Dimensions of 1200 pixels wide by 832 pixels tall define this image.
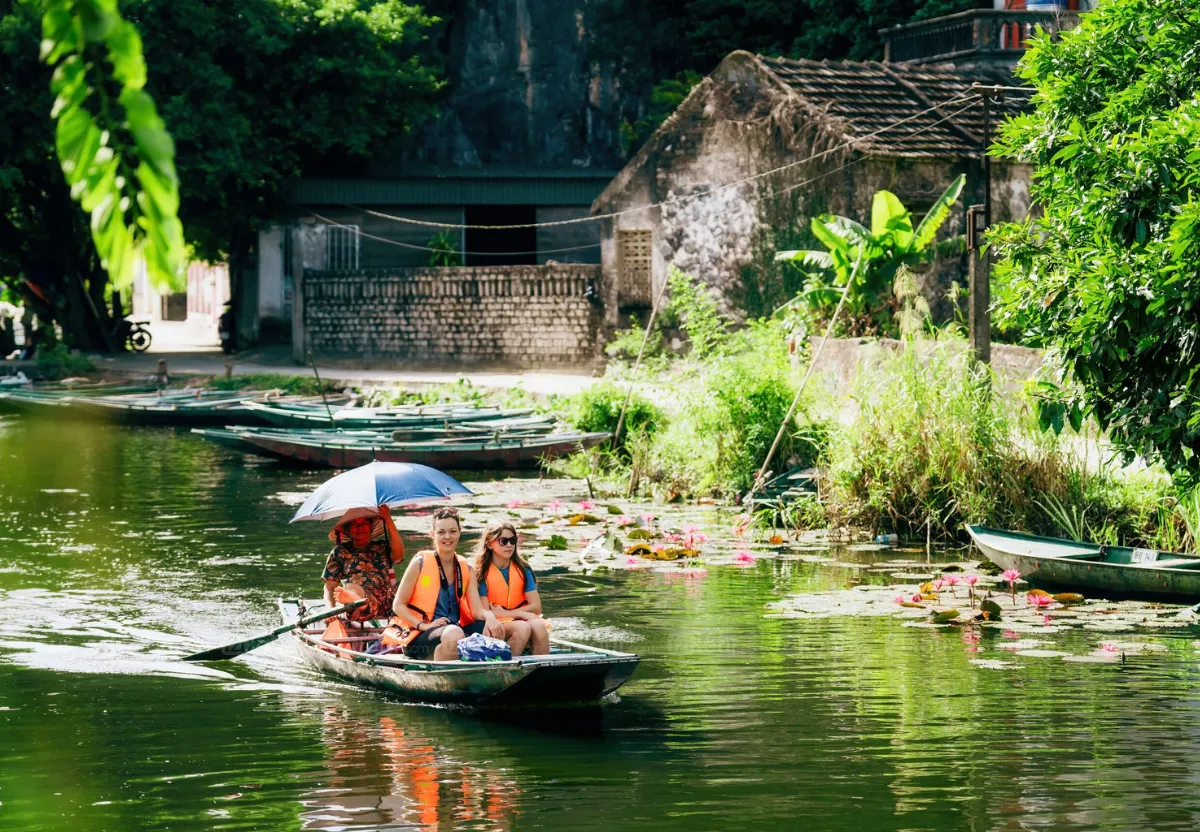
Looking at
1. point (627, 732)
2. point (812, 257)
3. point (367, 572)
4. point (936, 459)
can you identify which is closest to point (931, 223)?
point (812, 257)

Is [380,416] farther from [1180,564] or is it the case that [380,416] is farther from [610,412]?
[1180,564]

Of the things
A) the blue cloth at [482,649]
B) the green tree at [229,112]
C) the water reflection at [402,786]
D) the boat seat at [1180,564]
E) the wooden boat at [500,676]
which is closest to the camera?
the water reflection at [402,786]

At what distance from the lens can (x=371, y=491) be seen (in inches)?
424

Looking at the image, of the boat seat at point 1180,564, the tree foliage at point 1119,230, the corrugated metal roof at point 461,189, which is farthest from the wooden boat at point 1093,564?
the corrugated metal roof at point 461,189

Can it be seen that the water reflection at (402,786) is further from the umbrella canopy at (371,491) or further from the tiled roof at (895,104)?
the tiled roof at (895,104)

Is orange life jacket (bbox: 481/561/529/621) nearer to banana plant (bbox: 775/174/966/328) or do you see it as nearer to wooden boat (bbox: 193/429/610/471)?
wooden boat (bbox: 193/429/610/471)

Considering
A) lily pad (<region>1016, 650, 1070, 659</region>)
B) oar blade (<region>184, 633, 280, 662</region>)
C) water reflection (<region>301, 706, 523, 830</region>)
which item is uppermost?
oar blade (<region>184, 633, 280, 662</region>)

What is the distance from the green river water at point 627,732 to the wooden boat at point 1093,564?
2.61ft

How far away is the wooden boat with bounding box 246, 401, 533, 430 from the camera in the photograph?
78.1ft

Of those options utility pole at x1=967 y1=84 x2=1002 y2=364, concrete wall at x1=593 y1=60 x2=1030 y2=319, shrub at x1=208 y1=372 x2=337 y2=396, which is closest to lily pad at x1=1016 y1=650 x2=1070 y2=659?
utility pole at x1=967 y1=84 x2=1002 y2=364

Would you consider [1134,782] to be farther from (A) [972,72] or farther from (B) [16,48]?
(B) [16,48]

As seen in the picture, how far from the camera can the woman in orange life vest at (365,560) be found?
10719 mm

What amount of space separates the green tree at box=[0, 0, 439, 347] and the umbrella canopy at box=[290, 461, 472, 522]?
21867mm

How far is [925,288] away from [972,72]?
16.3 ft
